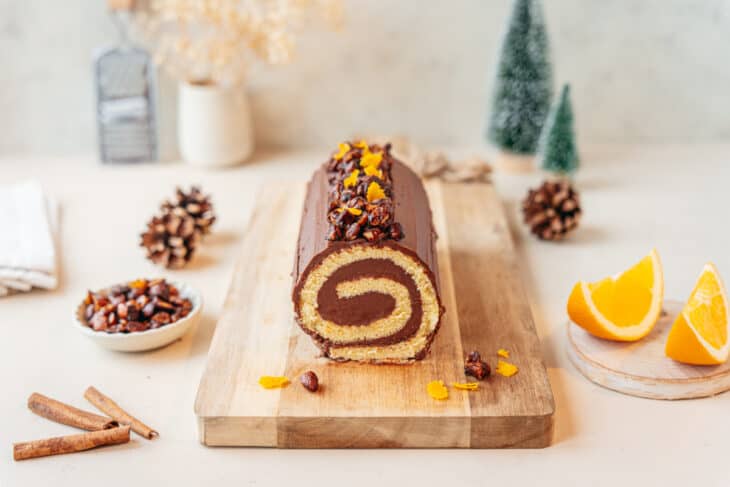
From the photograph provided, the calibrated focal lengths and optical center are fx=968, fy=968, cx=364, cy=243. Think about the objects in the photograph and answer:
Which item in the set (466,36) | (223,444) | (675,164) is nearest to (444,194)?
(466,36)

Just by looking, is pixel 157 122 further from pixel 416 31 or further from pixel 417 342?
pixel 417 342

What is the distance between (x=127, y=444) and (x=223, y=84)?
4.90ft

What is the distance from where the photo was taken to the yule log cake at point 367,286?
71.9 inches

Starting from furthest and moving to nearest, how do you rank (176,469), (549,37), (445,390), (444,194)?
(549,37), (444,194), (445,390), (176,469)

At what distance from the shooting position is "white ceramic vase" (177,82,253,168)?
2.81m

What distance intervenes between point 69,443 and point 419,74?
172 centimetres

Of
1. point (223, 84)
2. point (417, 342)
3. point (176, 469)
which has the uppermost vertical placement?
point (223, 84)

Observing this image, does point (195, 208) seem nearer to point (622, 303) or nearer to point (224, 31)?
point (224, 31)

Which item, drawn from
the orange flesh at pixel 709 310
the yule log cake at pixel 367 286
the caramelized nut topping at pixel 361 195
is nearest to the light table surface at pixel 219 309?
the orange flesh at pixel 709 310

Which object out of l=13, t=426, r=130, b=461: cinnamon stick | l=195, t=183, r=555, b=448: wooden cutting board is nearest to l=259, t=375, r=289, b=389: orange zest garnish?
l=195, t=183, r=555, b=448: wooden cutting board

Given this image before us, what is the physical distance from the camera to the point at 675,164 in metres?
2.94

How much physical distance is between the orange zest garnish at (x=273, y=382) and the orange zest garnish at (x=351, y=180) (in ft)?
1.46

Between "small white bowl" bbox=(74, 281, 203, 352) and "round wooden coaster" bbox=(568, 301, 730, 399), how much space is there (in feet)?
2.59

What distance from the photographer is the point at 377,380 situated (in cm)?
182
